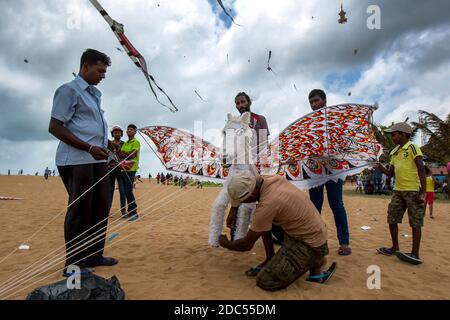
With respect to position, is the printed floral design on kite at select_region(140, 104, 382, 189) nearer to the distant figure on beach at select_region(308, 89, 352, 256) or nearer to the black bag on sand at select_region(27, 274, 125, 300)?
the distant figure on beach at select_region(308, 89, 352, 256)

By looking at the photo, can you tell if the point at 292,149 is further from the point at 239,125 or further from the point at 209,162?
the point at 209,162

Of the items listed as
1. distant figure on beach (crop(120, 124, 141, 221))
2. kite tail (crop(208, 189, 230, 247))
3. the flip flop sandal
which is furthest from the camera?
distant figure on beach (crop(120, 124, 141, 221))

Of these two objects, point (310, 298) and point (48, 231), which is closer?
point (310, 298)

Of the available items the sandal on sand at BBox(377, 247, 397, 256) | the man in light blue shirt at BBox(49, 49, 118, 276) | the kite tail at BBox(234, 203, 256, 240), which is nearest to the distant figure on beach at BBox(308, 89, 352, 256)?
the sandal on sand at BBox(377, 247, 397, 256)

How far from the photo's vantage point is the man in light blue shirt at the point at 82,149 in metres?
2.64

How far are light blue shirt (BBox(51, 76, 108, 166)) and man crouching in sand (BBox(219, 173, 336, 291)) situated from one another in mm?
1462

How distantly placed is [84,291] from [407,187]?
3.50 metres

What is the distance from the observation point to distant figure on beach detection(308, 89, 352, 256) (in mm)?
3465

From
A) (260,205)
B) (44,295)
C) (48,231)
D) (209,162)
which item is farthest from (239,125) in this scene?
(48,231)

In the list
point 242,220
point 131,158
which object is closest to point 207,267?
point 242,220

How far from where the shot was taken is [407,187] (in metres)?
3.45

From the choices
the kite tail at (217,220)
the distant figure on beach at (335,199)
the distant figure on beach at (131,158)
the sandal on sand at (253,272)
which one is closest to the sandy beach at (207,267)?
the sandal on sand at (253,272)

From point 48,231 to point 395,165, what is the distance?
5.49 m

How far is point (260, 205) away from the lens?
242 centimetres
